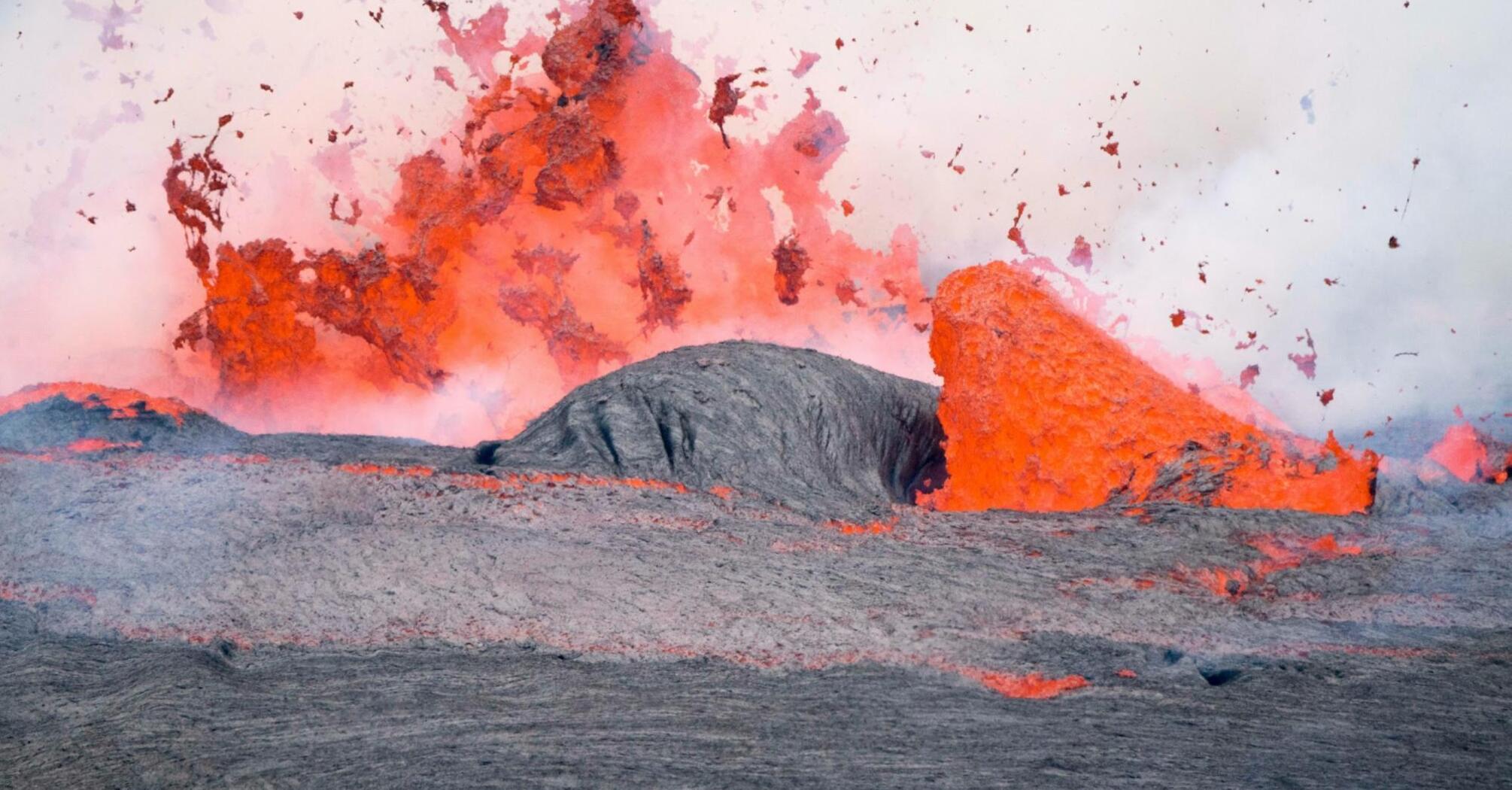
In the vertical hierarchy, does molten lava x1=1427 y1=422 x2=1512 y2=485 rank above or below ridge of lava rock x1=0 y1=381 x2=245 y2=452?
above

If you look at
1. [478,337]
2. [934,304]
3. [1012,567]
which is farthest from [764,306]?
[1012,567]

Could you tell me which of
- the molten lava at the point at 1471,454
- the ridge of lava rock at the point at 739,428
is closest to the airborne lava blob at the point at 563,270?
the ridge of lava rock at the point at 739,428

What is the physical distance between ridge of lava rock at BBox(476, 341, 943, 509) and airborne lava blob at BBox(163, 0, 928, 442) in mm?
3748

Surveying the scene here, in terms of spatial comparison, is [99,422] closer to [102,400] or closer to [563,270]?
[102,400]

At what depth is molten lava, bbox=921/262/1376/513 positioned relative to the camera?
31.2 feet

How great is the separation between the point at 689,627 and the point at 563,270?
951 centimetres

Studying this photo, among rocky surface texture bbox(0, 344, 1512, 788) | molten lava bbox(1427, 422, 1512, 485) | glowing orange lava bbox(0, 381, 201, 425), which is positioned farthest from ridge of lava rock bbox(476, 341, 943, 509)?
molten lava bbox(1427, 422, 1512, 485)

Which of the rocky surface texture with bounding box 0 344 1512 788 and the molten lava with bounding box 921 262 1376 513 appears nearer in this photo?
the rocky surface texture with bounding box 0 344 1512 788

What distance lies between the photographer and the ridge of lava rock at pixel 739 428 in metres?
8.64

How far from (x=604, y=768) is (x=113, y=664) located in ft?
8.28

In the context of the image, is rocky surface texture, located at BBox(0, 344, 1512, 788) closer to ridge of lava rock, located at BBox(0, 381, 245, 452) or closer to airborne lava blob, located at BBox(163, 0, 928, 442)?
ridge of lava rock, located at BBox(0, 381, 245, 452)

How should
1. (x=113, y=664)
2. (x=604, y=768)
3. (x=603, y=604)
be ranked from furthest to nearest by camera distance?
(x=603, y=604) → (x=113, y=664) → (x=604, y=768)

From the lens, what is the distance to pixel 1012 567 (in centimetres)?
743

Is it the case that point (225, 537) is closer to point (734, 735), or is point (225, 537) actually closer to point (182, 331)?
point (734, 735)
